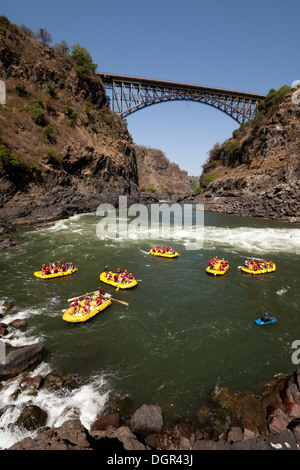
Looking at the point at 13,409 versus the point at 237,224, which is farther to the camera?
the point at 237,224

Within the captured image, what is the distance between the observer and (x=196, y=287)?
619 inches

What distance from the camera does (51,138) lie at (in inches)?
1750

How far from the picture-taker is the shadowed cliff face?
3600 cm

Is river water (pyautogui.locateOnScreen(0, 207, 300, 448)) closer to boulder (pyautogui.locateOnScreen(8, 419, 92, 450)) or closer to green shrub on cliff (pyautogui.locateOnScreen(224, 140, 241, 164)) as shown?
boulder (pyautogui.locateOnScreen(8, 419, 92, 450))

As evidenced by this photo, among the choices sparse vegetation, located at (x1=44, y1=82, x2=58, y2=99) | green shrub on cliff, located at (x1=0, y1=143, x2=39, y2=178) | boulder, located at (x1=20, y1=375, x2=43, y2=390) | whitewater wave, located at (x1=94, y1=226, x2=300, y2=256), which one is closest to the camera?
boulder, located at (x1=20, y1=375, x2=43, y2=390)

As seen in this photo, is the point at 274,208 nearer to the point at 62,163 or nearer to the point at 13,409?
the point at 62,163

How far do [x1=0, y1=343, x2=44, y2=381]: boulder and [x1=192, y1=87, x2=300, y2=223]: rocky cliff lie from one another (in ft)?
128

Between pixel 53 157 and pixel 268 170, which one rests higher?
pixel 53 157

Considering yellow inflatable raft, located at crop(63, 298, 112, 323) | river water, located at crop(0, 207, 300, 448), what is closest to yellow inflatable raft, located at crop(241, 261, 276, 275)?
river water, located at crop(0, 207, 300, 448)

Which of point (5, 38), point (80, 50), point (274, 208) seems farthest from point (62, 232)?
point (80, 50)

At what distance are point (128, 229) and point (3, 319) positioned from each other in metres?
22.6

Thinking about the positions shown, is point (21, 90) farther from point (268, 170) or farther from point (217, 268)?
point (268, 170)

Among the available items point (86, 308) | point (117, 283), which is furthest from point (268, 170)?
point (86, 308)

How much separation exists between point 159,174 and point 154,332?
132663mm
